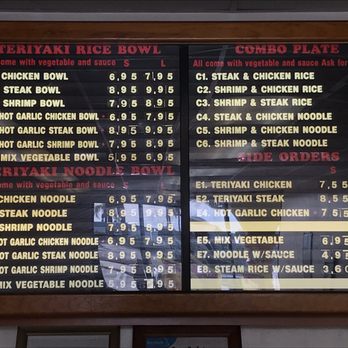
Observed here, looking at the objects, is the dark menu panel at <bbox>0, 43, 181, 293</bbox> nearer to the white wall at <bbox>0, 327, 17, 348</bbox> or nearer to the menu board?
the menu board

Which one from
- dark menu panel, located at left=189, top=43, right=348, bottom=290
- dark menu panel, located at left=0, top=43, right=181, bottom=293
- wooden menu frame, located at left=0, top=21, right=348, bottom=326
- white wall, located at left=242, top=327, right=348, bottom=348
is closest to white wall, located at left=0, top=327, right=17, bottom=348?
wooden menu frame, located at left=0, top=21, right=348, bottom=326

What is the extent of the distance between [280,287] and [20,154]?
103 centimetres

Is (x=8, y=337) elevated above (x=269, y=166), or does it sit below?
below

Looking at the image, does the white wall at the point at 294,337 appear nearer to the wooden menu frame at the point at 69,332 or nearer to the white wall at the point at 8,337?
the wooden menu frame at the point at 69,332

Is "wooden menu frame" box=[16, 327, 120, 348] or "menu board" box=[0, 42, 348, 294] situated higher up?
"menu board" box=[0, 42, 348, 294]

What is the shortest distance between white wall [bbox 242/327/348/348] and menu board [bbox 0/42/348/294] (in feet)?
0.61

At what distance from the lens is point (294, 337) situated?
1.96m

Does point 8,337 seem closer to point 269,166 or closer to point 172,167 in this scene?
point 172,167

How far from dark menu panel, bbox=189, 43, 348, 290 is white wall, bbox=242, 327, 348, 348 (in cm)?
18

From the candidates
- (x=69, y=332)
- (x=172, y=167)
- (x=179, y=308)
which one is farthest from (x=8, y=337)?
(x=172, y=167)

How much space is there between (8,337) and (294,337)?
1.02 meters

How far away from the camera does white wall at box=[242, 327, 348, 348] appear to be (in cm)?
195

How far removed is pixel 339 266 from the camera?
1904 mm

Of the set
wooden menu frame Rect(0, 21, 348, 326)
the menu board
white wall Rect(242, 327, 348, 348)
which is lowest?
white wall Rect(242, 327, 348, 348)
